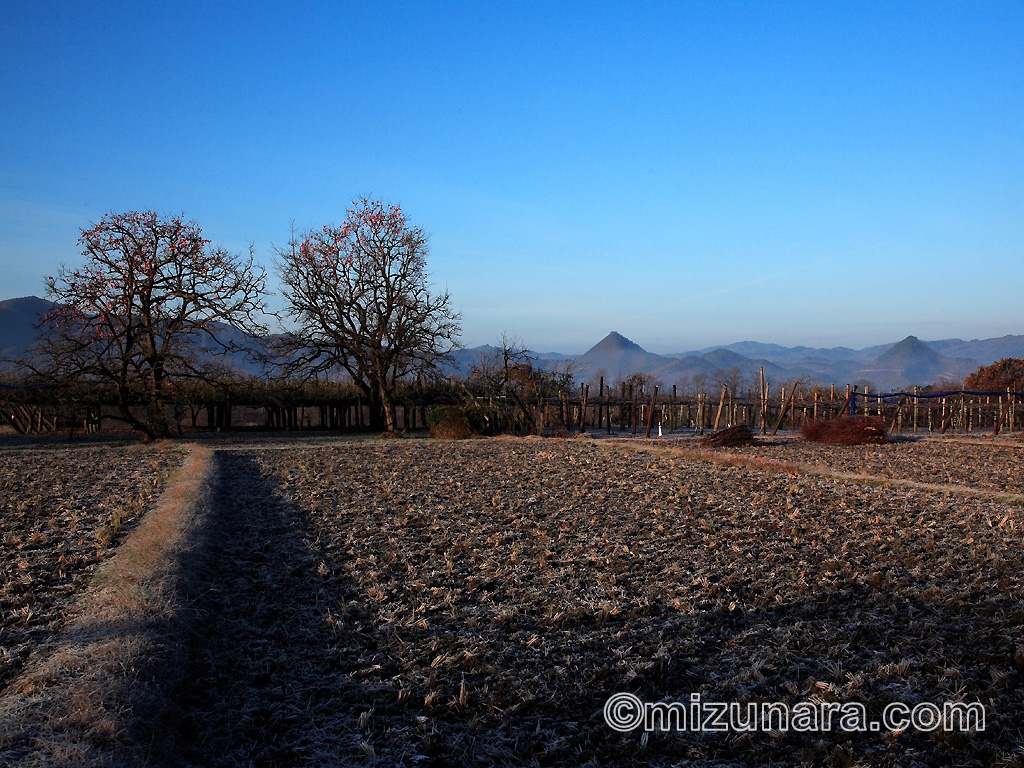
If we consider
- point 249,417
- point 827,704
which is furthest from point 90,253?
point 827,704

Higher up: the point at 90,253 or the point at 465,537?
the point at 90,253

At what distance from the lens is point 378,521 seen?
29.4 ft

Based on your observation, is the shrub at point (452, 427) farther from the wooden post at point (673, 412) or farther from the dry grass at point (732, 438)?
the wooden post at point (673, 412)

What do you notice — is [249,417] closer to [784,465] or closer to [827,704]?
[784,465]

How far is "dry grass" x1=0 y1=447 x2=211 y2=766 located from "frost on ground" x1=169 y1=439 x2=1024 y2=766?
0.87 ft

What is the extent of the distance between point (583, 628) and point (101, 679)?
295 centimetres

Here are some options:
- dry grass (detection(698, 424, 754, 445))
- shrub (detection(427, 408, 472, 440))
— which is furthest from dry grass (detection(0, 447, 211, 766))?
shrub (detection(427, 408, 472, 440))

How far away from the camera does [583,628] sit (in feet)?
16.5

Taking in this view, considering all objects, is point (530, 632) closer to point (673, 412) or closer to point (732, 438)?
point (732, 438)

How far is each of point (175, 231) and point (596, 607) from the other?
68.3ft

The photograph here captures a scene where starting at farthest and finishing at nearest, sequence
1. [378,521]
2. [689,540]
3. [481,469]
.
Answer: [481,469]
[378,521]
[689,540]

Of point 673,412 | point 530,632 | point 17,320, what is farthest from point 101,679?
point 17,320

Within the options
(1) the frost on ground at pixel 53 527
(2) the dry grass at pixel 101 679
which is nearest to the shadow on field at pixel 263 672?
(2) the dry grass at pixel 101 679

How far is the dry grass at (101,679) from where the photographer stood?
3234 mm
